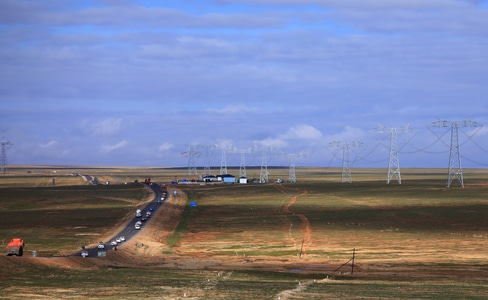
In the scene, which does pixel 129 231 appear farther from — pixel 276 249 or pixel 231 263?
pixel 231 263

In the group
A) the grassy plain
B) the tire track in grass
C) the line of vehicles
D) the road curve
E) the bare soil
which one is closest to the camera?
the grassy plain

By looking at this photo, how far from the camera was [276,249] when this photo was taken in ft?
270

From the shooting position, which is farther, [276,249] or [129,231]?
[129,231]

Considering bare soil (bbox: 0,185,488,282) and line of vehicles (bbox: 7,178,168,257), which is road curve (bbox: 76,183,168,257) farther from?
bare soil (bbox: 0,185,488,282)

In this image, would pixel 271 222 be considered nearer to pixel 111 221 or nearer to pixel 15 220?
pixel 111 221

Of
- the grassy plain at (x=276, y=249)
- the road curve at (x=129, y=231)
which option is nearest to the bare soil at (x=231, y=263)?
the grassy plain at (x=276, y=249)

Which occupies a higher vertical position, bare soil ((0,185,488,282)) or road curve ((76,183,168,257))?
road curve ((76,183,168,257))

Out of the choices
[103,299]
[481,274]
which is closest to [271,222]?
[481,274]

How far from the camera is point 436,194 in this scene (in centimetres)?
16375

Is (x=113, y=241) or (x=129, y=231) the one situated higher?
(x=129, y=231)

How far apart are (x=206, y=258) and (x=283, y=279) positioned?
19535mm

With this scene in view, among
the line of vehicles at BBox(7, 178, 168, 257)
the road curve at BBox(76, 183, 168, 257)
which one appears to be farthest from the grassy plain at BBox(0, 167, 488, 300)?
the line of vehicles at BBox(7, 178, 168, 257)

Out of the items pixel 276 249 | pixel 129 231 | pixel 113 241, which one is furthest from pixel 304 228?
pixel 113 241

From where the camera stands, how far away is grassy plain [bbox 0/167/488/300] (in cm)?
4864
